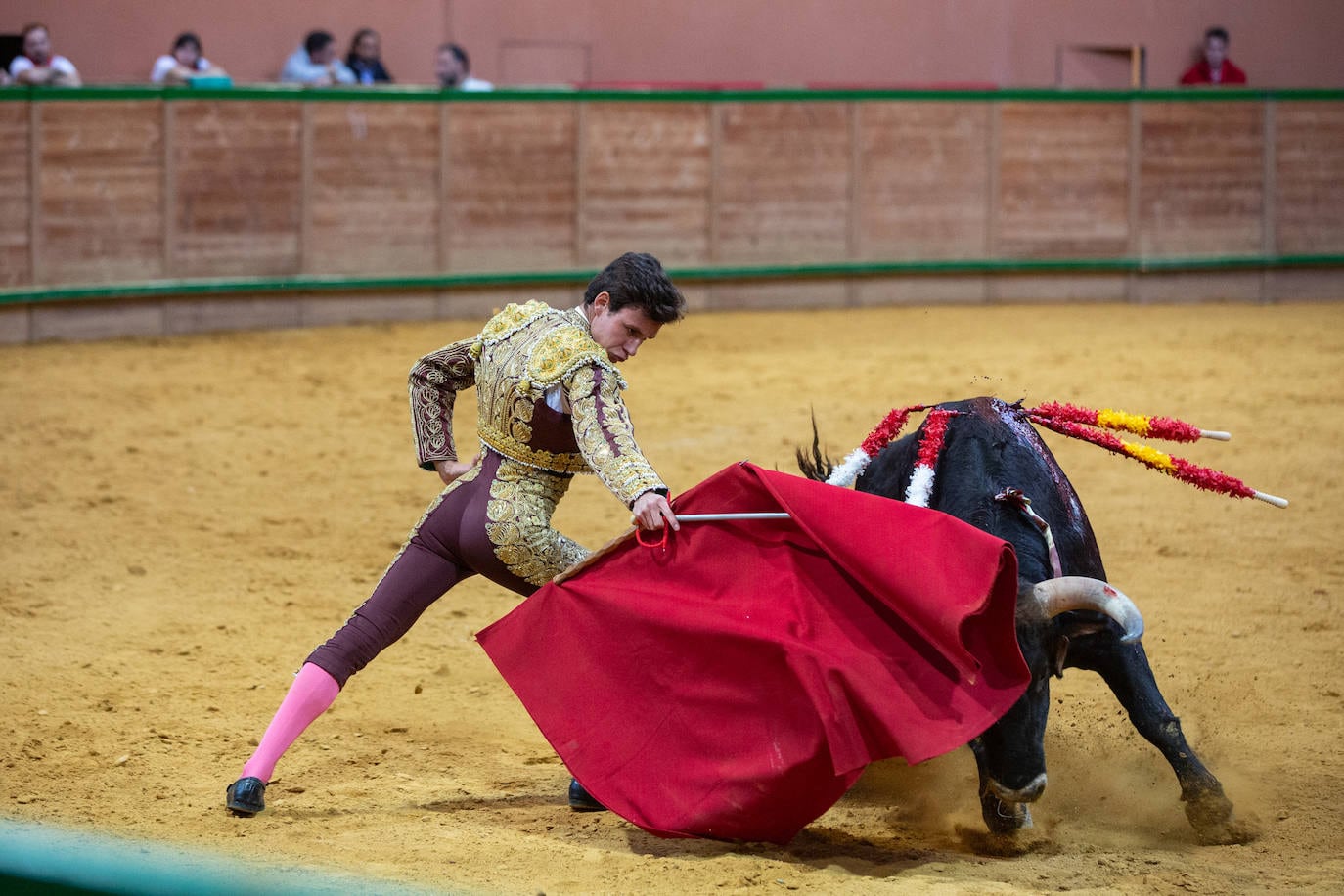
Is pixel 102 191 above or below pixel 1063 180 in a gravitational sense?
below

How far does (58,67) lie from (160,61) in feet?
2.64

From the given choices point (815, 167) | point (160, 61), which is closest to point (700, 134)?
point (815, 167)

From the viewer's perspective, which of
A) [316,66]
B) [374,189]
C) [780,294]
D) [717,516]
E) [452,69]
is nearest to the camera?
[717,516]

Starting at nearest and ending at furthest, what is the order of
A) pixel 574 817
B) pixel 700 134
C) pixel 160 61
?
pixel 574 817
pixel 160 61
pixel 700 134

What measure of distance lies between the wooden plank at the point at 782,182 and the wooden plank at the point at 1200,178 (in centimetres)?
251

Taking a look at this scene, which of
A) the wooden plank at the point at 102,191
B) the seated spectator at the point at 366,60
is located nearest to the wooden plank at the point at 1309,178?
the seated spectator at the point at 366,60

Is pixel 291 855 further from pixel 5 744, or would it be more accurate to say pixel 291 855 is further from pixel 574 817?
pixel 5 744

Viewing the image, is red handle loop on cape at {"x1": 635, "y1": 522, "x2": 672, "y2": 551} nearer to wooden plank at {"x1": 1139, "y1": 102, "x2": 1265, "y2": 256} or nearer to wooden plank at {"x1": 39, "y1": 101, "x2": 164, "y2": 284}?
wooden plank at {"x1": 39, "y1": 101, "x2": 164, "y2": 284}

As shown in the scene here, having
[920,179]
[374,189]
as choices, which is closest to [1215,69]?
[920,179]

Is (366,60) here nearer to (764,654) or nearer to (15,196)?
(15,196)

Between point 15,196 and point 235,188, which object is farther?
point 235,188

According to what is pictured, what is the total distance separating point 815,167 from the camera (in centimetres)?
1268

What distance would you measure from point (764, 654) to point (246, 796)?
1.20 meters

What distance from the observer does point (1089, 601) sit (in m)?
3.37
